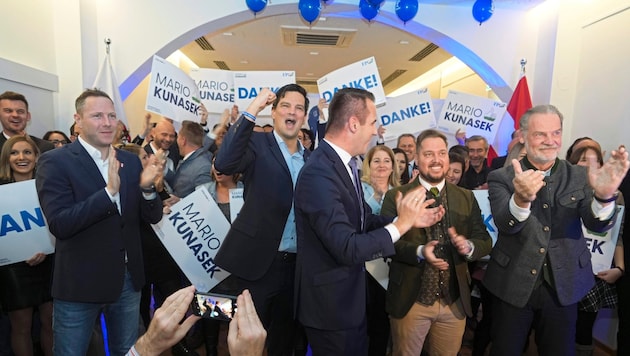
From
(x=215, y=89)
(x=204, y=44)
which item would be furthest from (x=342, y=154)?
(x=204, y=44)

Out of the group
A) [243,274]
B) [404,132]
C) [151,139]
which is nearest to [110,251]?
[243,274]

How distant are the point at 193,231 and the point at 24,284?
43.2 inches

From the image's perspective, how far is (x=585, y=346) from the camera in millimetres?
2725

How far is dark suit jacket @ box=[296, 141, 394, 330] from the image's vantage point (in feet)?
5.07

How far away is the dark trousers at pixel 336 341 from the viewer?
1.69 m

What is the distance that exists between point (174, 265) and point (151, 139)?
221 cm

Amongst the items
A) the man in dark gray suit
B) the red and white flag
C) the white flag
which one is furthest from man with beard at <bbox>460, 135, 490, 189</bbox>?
the white flag

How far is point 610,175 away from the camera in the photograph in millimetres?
1747

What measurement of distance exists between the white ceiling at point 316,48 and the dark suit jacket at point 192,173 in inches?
153

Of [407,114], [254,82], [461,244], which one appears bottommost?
[461,244]

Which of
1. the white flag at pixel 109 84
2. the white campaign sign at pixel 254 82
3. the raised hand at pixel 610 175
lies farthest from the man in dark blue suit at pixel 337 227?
the white flag at pixel 109 84

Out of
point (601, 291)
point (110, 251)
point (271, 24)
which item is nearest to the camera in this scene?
point (110, 251)

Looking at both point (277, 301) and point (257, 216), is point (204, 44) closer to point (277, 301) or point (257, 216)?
point (257, 216)

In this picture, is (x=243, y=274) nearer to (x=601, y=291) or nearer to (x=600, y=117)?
(x=601, y=291)
